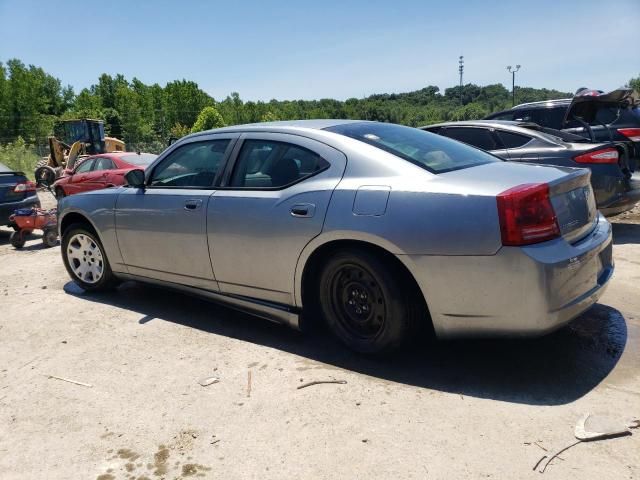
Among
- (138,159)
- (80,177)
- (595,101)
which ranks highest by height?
(595,101)

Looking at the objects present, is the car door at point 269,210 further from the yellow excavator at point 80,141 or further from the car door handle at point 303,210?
the yellow excavator at point 80,141

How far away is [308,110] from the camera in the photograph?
124 metres

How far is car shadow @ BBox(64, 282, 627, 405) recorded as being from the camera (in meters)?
2.92

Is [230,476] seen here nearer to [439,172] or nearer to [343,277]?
[343,277]

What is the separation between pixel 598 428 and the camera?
2.47 m

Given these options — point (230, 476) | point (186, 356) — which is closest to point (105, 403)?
point (186, 356)

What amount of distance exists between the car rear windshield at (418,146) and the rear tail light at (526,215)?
573 millimetres

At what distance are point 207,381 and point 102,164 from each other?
413 inches

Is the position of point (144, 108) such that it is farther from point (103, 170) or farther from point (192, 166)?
point (192, 166)

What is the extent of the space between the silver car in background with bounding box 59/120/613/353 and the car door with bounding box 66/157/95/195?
8835 mm

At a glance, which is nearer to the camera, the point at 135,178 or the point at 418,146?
the point at 418,146

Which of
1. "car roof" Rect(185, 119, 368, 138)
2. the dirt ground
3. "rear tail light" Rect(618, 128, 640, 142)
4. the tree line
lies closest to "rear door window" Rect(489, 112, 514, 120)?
"rear tail light" Rect(618, 128, 640, 142)

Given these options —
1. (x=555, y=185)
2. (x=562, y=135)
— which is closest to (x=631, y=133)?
(x=562, y=135)

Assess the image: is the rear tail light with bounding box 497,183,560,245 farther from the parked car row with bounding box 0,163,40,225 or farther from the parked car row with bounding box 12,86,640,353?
the parked car row with bounding box 0,163,40,225
